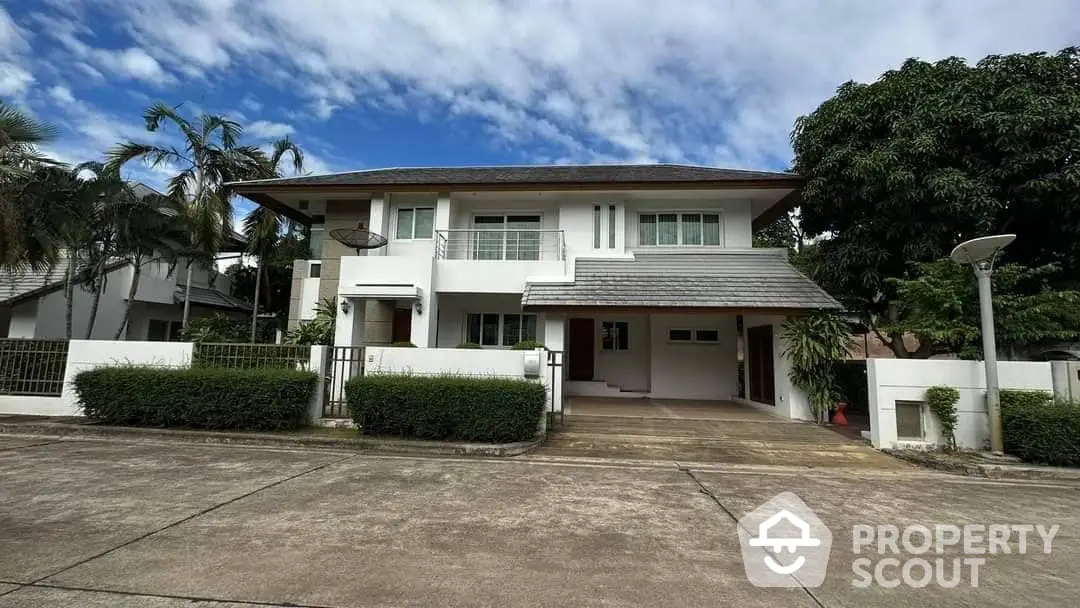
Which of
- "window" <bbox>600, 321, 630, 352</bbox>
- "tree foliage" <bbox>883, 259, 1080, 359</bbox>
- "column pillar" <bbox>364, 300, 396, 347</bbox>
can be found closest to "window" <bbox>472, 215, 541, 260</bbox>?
"column pillar" <bbox>364, 300, 396, 347</bbox>

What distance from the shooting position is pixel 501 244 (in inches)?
580

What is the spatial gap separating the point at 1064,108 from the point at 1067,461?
7.23 meters

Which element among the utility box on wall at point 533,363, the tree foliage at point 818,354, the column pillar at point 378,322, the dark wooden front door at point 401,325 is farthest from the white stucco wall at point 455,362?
the tree foliage at point 818,354

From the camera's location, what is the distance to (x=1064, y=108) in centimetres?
1009

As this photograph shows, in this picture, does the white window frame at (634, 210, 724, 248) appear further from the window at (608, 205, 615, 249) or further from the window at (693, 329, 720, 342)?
the window at (693, 329, 720, 342)

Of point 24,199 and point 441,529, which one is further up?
point 24,199

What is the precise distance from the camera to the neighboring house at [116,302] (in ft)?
49.4

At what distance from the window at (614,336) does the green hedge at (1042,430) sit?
9.16m

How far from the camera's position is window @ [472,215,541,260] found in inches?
575

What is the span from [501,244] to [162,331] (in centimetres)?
1538

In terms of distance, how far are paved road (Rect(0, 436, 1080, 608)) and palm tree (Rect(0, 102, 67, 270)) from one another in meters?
4.60

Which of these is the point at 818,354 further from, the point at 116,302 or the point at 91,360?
the point at 116,302

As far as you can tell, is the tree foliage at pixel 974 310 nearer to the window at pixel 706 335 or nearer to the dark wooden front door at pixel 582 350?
the window at pixel 706 335

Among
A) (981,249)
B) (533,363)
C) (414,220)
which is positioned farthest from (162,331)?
(981,249)
